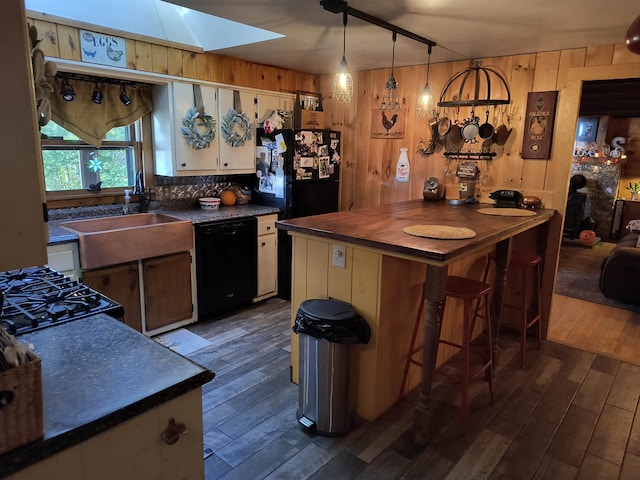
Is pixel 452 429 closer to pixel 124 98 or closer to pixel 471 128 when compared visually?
pixel 471 128

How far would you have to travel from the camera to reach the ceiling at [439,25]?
93.9 inches

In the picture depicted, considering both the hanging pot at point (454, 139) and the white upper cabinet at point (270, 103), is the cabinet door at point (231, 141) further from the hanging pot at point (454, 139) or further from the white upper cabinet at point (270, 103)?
the hanging pot at point (454, 139)

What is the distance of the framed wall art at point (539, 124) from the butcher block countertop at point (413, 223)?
1.58 feet

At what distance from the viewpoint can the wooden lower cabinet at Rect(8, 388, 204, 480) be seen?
96cm

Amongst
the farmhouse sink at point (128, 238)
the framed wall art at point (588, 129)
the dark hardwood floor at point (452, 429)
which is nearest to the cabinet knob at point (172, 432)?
the dark hardwood floor at point (452, 429)

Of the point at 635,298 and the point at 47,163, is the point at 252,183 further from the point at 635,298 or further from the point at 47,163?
the point at 635,298

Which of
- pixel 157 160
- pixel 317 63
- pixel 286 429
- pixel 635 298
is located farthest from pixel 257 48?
pixel 635 298

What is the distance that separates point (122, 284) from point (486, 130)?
121 inches

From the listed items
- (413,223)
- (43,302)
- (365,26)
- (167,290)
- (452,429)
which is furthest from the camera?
(167,290)

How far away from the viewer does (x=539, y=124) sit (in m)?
3.43

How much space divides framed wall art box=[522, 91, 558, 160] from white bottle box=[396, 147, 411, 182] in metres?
1.04

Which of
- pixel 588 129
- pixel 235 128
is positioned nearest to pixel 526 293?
pixel 235 128

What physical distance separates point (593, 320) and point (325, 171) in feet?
9.55

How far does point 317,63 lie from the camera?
413 centimetres
